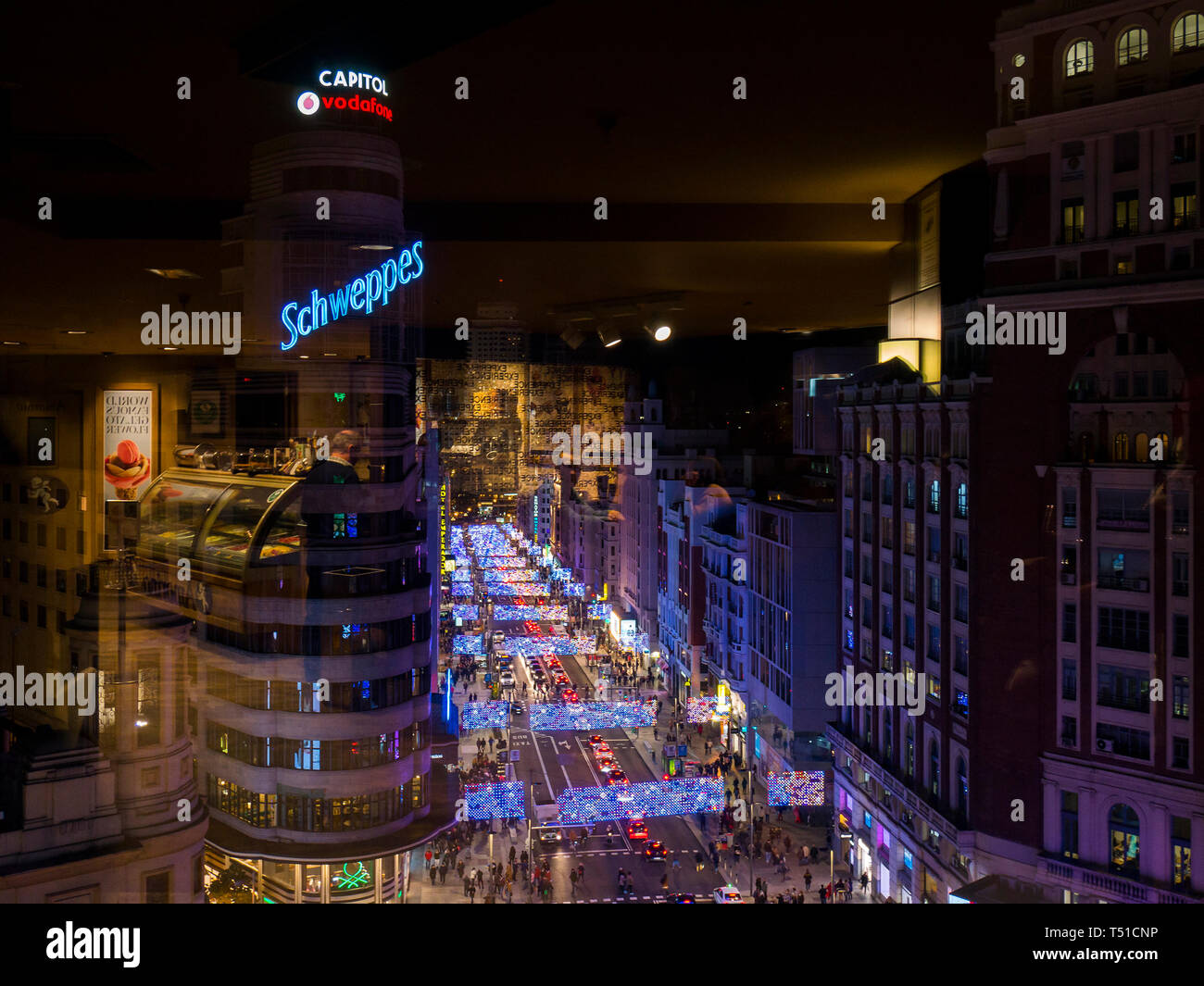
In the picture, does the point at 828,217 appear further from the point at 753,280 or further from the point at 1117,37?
the point at 1117,37

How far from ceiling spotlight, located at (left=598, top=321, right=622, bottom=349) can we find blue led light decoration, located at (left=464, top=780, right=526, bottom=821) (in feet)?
9.83

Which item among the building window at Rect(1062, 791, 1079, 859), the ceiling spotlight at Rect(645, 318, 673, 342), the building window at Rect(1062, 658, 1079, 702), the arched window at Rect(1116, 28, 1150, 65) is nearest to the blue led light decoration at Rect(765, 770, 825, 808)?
the building window at Rect(1062, 791, 1079, 859)

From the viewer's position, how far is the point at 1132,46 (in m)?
4.30

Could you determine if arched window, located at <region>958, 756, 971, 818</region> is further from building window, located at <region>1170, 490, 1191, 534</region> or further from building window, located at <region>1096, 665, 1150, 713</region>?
building window, located at <region>1170, 490, 1191, 534</region>

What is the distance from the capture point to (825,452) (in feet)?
23.5

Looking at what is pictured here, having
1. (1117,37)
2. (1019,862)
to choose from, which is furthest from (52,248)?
(1019,862)

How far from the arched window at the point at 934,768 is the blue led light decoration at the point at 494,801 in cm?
353

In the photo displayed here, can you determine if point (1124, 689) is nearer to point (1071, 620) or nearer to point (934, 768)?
point (1071, 620)

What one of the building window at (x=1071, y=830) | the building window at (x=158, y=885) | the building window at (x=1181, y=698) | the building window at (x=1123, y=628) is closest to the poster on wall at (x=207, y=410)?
the building window at (x=158, y=885)

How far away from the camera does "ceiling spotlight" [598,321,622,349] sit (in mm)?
5613

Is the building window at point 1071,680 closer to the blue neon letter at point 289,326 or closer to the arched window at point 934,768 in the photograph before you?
the arched window at point 934,768

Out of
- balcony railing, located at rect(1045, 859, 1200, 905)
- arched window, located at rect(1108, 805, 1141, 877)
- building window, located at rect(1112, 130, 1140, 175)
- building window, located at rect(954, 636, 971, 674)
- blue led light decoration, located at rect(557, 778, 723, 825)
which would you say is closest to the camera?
building window, located at rect(1112, 130, 1140, 175)

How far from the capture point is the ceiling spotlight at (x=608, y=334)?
18.4 ft

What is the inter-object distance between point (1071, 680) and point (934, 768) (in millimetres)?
1877
